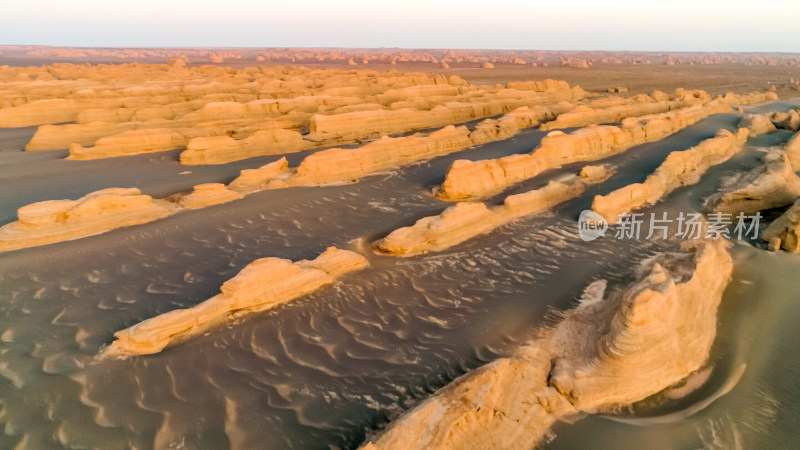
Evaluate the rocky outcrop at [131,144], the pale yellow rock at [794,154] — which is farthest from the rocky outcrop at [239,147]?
the pale yellow rock at [794,154]

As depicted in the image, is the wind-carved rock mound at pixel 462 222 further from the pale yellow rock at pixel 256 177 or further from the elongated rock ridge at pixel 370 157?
the pale yellow rock at pixel 256 177

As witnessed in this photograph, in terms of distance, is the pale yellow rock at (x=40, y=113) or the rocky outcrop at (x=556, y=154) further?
the pale yellow rock at (x=40, y=113)

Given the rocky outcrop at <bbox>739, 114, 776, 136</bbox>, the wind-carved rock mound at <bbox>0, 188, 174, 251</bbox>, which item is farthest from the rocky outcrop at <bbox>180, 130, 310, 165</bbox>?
the rocky outcrop at <bbox>739, 114, 776, 136</bbox>

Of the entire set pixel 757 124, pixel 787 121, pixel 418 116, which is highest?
pixel 787 121

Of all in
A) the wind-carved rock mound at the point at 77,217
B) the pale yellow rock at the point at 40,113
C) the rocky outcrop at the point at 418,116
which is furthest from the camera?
the pale yellow rock at the point at 40,113

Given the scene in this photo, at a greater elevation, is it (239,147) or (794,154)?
(794,154)

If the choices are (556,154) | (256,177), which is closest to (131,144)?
(256,177)

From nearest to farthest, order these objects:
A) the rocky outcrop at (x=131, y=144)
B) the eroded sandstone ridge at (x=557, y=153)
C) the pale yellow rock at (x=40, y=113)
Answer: the eroded sandstone ridge at (x=557, y=153)
the rocky outcrop at (x=131, y=144)
the pale yellow rock at (x=40, y=113)

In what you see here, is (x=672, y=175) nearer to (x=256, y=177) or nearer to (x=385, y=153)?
(x=385, y=153)
